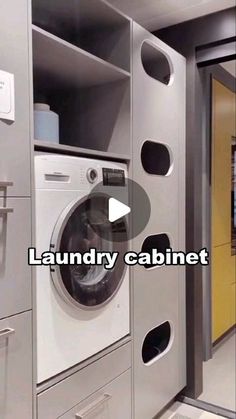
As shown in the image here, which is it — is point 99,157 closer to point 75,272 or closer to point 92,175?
point 92,175

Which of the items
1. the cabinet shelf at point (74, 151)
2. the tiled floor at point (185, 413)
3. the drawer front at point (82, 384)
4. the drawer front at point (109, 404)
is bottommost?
the tiled floor at point (185, 413)

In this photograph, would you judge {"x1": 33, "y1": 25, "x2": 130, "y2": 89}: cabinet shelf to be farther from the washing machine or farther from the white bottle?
the washing machine

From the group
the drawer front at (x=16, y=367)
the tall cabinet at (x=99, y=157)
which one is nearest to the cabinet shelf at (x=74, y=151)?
the tall cabinet at (x=99, y=157)

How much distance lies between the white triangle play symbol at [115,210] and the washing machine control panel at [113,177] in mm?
81

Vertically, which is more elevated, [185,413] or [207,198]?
[207,198]

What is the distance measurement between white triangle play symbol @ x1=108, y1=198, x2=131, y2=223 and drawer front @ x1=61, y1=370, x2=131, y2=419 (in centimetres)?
78

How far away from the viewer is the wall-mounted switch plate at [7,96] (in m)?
1.12

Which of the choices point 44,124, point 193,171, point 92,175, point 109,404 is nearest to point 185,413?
point 109,404

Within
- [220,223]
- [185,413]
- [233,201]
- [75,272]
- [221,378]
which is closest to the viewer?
[75,272]

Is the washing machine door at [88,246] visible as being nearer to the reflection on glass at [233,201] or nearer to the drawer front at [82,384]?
the drawer front at [82,384]

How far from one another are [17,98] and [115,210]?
686 mm

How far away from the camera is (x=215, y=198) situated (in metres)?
3.01

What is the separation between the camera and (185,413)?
2113 mm

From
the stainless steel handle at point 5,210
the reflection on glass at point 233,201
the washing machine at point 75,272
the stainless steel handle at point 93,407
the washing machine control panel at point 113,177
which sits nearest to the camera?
the stainless steel handle at point 5,210
